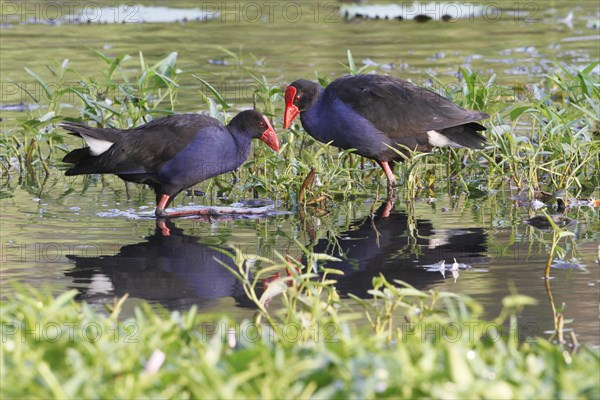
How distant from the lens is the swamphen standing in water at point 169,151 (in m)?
7.34

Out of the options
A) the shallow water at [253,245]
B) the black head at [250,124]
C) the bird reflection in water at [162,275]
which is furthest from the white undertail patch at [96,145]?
the bird reflection in water at [162,275]

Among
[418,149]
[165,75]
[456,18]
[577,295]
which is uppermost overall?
[456,18]

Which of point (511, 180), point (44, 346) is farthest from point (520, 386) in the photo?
point (511, 180)

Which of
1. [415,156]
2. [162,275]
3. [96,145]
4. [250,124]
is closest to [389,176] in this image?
[415,156]

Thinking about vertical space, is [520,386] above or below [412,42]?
below

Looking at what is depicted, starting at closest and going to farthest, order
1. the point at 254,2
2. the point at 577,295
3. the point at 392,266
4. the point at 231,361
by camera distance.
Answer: the point at 231,361 < the point at 577,295 < the point at 392,266 < the point at 254,2

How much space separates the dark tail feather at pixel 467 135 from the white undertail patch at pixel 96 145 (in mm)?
2356

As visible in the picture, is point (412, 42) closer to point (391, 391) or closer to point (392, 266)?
point (392, 266)

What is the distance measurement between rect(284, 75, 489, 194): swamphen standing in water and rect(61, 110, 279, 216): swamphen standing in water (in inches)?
23.8

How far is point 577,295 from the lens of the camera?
5.26 meters

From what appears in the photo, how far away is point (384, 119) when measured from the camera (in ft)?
26.1

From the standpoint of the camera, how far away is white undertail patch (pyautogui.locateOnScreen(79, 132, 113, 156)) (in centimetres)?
746

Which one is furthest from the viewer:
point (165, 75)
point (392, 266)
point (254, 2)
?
point (254, 2)

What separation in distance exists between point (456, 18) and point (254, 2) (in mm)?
3516
